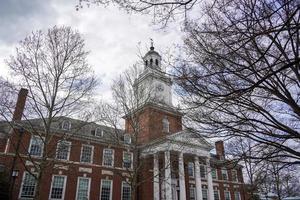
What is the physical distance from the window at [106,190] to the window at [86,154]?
262 cm

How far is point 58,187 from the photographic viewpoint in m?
21.6

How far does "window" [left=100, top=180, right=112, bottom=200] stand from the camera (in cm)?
2365

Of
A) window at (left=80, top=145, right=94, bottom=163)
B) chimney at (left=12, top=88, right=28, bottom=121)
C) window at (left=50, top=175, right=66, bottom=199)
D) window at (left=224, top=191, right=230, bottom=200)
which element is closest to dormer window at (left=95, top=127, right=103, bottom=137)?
window at (left=80, top=145, right=94, bottom=163)

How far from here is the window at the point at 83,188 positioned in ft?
73.6

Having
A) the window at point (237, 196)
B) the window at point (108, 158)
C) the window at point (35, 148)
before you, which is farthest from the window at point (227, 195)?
the window at point (35, 148)

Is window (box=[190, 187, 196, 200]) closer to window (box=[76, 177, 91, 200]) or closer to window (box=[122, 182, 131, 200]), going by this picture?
window (box=[122, 182, 131, 200])

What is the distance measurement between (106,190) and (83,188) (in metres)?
2.37

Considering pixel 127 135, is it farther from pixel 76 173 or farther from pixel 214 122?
pixel 214 122

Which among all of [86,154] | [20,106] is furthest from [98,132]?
[20,106]

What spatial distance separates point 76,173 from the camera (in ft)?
75.1

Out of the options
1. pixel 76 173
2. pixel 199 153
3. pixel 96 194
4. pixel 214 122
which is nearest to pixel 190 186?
pixel 199 153

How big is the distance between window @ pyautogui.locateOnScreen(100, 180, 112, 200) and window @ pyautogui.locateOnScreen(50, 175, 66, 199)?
3.80 m

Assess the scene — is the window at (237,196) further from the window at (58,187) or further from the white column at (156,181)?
the window at (58,187)

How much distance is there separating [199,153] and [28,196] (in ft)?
55.6
